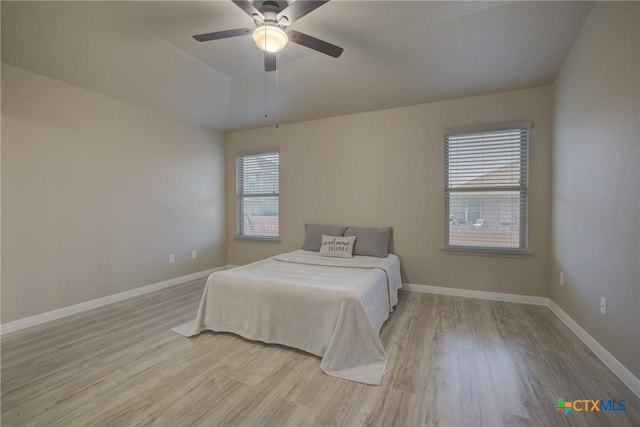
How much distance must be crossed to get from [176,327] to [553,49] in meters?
4.51

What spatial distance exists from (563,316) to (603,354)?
78 cm

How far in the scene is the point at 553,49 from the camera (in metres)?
2.64

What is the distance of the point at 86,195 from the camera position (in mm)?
3121

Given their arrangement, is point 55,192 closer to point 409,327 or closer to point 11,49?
point 11,49

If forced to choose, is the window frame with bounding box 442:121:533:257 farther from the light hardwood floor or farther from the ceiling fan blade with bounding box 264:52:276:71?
the ceiling fan blade with bounding box 264:52:276:71

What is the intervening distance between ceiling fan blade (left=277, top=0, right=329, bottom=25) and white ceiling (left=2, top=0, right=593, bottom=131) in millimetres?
606

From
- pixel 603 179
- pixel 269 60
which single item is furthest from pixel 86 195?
pixel 603 179

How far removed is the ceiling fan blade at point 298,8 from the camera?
1768 millimetres

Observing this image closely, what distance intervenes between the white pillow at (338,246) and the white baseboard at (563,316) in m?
0.97

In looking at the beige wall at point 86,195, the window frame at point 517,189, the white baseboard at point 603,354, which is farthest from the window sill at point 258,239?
the white baseboard at point 603,354

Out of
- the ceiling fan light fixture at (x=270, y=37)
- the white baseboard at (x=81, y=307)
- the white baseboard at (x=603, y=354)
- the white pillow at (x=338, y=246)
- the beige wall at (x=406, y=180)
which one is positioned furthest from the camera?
the white pillow at (x=338, y=246)

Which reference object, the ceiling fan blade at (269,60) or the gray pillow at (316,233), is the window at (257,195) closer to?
the gray pillow at (316,233)

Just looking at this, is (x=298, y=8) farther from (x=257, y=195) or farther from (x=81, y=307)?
(x=81, y=307)

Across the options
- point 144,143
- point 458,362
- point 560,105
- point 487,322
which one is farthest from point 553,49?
point 144,143
